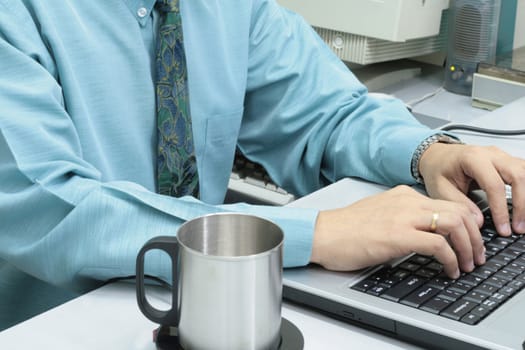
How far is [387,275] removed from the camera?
0.79m

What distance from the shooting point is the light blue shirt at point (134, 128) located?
81 cm

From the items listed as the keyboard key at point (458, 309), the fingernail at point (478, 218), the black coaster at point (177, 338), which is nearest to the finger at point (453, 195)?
the fingernail at point (478, 218)

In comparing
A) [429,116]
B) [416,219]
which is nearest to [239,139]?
[429,116]

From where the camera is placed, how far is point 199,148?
1.23 meters

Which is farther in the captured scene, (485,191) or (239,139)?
(239,139)

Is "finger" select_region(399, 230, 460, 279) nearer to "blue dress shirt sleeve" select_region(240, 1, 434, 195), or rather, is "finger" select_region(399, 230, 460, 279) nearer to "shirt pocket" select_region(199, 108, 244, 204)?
"blue dress shirt sleeve" select_region(240, 1, 434, 195)

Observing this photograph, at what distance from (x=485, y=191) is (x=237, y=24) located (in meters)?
0.48

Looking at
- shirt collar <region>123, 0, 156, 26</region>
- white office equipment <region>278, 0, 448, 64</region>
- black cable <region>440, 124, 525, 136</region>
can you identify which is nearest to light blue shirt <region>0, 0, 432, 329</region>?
shirt collar <region>123, 0, 156, 26</region>

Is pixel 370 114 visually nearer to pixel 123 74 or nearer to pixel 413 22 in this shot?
pixel 123 74

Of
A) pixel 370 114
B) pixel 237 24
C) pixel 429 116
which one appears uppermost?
pixel 237 24

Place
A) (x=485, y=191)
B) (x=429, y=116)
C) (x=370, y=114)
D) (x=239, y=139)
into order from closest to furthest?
(x=485, y=191)
(x=370, y=114)
(x=239, y=139)
(x=429, y=116)

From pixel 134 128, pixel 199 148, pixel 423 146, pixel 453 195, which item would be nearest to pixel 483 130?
pixel 423 146

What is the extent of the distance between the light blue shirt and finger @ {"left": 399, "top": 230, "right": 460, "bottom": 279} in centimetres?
10

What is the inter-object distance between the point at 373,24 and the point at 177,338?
105 centimetres
